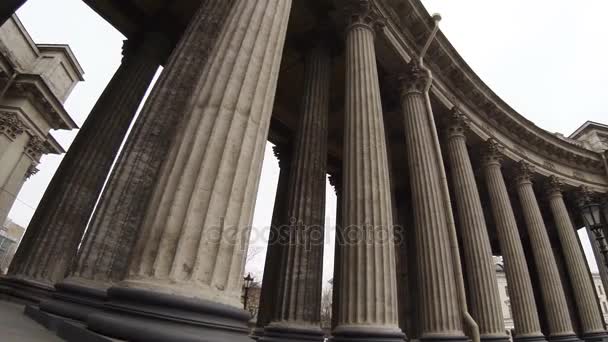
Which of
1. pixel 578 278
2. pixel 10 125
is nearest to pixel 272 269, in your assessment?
pixel 578 278

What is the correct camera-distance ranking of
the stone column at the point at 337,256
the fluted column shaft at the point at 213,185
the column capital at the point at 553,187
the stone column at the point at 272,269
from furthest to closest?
1. the column capital at the point at 553,187
2. the stone column at the point at 272,269
3. the stone column at the point at 337,256
4. the fluted column shaft at the point at 213,185

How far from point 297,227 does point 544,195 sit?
23848mm

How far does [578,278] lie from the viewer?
2092cm

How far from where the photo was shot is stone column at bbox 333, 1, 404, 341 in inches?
280

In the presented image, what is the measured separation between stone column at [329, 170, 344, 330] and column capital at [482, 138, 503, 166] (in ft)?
29.3

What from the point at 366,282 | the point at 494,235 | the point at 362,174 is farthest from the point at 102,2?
the point at 494,235

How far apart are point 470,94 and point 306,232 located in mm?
14895

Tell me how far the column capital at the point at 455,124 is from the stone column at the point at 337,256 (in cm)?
709

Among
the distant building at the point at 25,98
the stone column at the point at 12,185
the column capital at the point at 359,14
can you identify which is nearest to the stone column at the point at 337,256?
the column capital at the point at 359,14

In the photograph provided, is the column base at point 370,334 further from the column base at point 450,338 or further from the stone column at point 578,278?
the stone column at point 578,278

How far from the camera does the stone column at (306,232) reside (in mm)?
9133

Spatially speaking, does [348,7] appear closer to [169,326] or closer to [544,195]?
[169,326]

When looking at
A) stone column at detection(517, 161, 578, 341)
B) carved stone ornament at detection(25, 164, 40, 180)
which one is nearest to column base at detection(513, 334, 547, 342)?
stone column at detection(517, 161, 578, 341)

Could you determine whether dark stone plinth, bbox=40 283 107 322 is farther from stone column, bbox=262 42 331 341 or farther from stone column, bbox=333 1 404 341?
stone column, bbox=333 1 404 341
